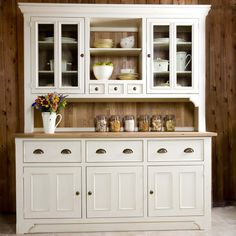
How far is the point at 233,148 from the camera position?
12.2 ft

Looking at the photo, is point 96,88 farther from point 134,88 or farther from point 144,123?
point 144,123

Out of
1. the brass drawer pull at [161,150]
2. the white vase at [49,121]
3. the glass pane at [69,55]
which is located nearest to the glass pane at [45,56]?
the glass pane at [69,55]

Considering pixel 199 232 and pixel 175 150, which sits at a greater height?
pixel 175 150

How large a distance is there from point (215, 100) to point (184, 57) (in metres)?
0.69

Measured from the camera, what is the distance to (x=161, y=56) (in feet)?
10.8

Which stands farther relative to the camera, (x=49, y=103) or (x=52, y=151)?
(x=49, y=103)

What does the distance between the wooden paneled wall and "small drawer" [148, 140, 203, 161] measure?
2.38ft

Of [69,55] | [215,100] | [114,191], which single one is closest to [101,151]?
[114,191]

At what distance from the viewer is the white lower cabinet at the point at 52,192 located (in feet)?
9.68

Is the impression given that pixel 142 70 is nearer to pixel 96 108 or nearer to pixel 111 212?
pixel 96 108

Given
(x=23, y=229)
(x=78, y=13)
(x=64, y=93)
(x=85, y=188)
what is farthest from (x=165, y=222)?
(x=78, y=13)

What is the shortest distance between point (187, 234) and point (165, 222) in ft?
0.72

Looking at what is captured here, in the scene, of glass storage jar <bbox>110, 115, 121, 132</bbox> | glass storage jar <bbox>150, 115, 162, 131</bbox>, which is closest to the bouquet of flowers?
glass storage jar <bbox>110, 115, 121, 132</bbox>

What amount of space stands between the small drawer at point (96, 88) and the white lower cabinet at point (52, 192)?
758 mm
